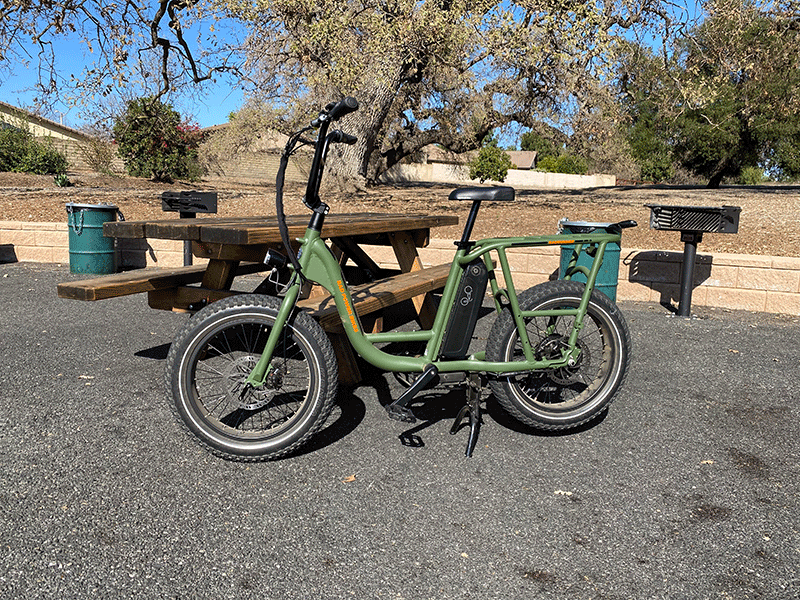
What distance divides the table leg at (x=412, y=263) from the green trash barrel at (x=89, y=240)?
4.38 meters

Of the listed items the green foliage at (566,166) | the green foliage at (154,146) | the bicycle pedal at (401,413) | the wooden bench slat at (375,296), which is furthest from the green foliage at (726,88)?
the green foliage at (566,166)

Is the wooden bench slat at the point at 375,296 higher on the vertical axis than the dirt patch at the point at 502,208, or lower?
lower

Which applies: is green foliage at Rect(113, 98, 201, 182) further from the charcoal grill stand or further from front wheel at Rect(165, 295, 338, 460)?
front wheel at Rect(165, 295, 338, 460)

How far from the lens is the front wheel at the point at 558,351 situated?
351cm

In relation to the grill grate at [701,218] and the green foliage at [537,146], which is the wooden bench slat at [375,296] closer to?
the grill grate at [701,218]

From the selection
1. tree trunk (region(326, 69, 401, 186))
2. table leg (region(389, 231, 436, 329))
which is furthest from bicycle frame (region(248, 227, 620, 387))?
tree trunk (region(326, 69, 401, 186))

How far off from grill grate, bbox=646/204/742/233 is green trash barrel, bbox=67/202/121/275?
250 inches

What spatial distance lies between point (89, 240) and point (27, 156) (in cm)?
1423

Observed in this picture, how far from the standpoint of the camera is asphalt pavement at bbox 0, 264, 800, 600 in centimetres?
237

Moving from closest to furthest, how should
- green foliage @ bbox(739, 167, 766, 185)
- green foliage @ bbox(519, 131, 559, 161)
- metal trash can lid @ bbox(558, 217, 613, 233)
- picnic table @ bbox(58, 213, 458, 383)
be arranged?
picnic table @ bbox(58, 213, 458, 383) < metal trash can lid @ bbox(558, 217, 613, 233) < green foliage @ bbox(739, 167, 766, 185) < green foliage @ bbox(519, 131, 559, 161)

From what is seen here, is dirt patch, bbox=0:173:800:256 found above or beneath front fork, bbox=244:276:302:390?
above

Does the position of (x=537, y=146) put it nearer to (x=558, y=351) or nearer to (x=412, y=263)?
(x=412, y=263)

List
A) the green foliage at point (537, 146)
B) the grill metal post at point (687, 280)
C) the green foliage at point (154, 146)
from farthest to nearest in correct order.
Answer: the green foliage at point (537, 146), the green foliage at point (154, 146), the grill metal post at point (687, 280)

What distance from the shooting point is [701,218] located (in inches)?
255
